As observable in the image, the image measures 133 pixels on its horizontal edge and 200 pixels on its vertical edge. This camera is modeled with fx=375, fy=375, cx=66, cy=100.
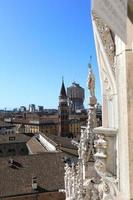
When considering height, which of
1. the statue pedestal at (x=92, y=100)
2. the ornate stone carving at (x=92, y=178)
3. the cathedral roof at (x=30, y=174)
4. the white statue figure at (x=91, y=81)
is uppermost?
the white statue figure at (x=91, y=81)

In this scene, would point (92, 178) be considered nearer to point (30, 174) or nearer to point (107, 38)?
point (107, 38)

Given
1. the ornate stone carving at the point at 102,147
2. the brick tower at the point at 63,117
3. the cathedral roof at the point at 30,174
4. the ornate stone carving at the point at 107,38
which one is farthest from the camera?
the brick tower at the point at 63,117

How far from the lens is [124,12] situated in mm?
2291

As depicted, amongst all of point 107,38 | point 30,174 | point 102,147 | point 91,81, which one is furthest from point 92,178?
point 30,174

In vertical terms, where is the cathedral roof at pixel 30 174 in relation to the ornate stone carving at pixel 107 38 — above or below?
below

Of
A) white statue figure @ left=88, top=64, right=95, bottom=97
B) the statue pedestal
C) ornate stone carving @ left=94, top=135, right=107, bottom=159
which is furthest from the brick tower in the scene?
ornate stone carving @ left=94, top=135, right=107, bottom=159

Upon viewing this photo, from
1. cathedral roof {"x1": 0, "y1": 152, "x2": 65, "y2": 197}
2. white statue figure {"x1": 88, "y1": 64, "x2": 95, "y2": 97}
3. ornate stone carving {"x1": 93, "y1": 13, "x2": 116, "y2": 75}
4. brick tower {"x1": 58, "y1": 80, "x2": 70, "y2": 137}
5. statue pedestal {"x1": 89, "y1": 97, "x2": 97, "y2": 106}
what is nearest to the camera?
ornate stone carving {"x1": 93, "y1": 13, "x2": 116, "y2": 75}

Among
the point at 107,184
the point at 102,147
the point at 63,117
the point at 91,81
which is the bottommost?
the point at 107,184

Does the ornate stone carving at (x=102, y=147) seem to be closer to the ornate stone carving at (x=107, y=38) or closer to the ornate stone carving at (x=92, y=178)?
the ornate stone carving at (x=92, y=178)

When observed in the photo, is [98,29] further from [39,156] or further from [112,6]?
A: [39,156]

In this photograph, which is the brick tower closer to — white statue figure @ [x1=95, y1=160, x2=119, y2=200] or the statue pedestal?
the statue pedestal

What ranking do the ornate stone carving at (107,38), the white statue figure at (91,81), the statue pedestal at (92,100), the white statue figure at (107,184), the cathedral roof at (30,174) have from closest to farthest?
the white statue figure at (107,184) < the ornate stone carving at (107,38) < the white statue figure at (91,81) < the statue pedestal at (92,100) < the cathedral roof at (30,174)

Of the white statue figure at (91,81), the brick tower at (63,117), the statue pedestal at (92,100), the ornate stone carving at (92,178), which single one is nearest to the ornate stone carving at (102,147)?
the ornate stone carving at (92,178)

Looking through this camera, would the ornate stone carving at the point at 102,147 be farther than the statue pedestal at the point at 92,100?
No
